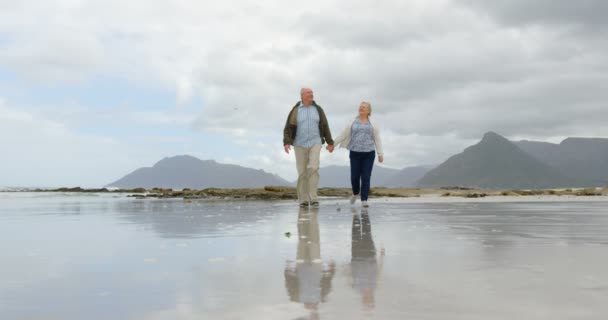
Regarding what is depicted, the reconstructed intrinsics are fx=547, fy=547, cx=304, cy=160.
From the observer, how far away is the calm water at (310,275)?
8.25 ft

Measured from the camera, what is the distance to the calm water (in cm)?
252

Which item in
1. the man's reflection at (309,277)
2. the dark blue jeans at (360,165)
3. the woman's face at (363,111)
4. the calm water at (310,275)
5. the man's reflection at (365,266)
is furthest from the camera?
the woman's face at (363,111)

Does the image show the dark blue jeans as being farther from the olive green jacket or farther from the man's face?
the man's face

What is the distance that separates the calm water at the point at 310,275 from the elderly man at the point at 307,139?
5.99m

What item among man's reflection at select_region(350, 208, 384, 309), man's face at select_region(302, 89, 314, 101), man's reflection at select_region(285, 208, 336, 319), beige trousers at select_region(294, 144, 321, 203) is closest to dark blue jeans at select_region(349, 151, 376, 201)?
beige trousers at select_region(294, 144, 321, 203)

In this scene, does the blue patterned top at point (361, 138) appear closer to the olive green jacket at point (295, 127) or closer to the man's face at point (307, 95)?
the olive green jacket at point (295, 127)

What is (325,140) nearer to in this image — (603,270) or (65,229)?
(65,229)

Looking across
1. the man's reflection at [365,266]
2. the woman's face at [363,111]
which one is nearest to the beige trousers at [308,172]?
the woman's face at [363,111]

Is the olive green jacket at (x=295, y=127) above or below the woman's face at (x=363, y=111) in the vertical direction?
below

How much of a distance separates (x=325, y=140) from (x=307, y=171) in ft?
2.86

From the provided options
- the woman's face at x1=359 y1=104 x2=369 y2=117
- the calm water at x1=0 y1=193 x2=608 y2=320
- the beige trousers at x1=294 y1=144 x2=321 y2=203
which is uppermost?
the woman's face at x1=359 y1=104 x2=369 y2=117

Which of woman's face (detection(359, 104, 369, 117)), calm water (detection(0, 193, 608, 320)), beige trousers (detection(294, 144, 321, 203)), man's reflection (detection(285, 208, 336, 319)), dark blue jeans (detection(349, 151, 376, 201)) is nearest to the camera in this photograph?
calm water (detection(0, 193, 608, 320))

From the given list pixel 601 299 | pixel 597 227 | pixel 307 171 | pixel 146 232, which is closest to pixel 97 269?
pixel 146 232

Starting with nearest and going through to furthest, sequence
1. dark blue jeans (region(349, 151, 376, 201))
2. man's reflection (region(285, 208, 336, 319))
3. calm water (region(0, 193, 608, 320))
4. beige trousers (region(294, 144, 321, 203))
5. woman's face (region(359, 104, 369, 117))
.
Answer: calm water (region(0, 193, 608, 320)), man's reflection (region(285, 208, 336, 319)), beige trousers (region(294, 144, 321, 203)), dark blue jeans (region(349, 151, 376, 201)), woman's face (region(359, 104, 369, 117))
